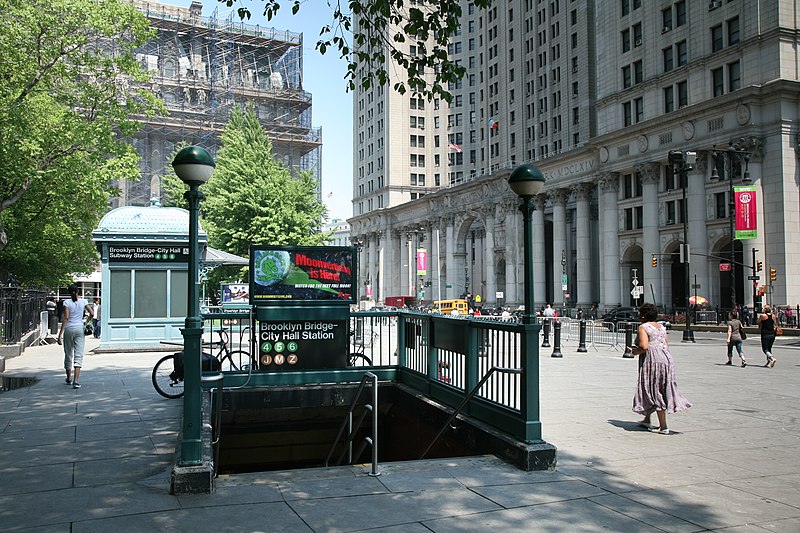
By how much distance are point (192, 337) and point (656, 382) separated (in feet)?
21.4

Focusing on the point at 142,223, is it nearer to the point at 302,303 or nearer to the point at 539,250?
the point at 302,303

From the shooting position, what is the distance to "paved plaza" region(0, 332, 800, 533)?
222 inches

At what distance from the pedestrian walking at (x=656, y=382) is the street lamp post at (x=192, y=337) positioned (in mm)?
6180

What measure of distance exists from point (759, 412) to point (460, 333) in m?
5.57

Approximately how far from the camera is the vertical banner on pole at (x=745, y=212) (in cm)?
3844

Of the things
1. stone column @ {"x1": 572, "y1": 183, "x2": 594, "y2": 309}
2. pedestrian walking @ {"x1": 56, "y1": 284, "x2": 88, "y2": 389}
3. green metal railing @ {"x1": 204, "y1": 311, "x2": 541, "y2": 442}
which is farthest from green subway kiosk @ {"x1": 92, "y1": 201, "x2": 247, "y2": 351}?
stone column @ {"x1": 572, "y1": 183, "x2": 594, "y2": 309}

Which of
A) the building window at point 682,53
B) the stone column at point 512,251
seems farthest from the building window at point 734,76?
the stone column at point 512,251

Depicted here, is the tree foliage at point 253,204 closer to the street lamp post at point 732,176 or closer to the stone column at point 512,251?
the street lamp post at point 732,176

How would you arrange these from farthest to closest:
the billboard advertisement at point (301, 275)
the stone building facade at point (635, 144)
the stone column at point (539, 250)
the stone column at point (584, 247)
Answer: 1. the stone column at point (539, 250)
2. the stone column at point (584, 247)
3. the stone building facade at point (635, 144)
4. the billboard advertisement at point (301, 275)

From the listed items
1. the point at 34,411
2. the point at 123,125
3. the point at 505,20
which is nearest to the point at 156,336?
the point at 123,125

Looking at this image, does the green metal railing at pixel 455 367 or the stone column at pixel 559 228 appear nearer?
the green metal railing at pixel 455 367

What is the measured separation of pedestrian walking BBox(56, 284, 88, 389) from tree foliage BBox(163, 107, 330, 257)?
29294 mm

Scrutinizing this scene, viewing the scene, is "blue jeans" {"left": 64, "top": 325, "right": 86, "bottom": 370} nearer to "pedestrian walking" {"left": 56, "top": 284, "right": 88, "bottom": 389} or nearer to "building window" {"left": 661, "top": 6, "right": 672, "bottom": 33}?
"pedestrian walking" {"left": 56, "top": 284, "right": 88, "bottom": 389}

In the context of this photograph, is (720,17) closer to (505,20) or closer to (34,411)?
(505,20)
